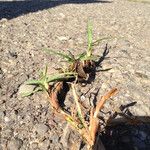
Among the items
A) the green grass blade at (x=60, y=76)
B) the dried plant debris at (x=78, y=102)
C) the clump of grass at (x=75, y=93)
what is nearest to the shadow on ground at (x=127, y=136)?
the dried plant debris at (x=78, y=102)

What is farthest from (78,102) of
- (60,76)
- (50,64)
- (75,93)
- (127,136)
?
(50,64)

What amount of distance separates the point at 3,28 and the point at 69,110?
12.8 ft

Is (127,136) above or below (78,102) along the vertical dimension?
below

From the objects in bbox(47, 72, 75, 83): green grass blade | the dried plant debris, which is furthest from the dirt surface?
bbox(47, 72, 75, 83): green grass blade

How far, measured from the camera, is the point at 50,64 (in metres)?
5.70

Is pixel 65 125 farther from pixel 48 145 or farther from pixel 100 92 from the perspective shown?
pixel 100 92

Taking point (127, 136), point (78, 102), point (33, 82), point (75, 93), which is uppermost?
point (33, 82)

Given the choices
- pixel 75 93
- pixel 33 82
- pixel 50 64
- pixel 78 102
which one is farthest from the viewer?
pixel 50 64

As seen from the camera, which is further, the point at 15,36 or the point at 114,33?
the point at 114,33

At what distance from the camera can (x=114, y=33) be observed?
27.1ft

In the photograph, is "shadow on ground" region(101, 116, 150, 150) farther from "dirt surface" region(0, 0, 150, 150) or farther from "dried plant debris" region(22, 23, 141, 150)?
"dirt surface" region(0, 0, 150, 150)

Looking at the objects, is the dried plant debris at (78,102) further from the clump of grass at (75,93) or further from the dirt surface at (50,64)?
the dirt surface at (50,64)

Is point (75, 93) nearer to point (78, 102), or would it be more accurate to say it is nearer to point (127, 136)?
point (78, 102)

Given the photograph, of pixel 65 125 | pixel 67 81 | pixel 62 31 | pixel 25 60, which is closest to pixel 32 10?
pixel 62 31
